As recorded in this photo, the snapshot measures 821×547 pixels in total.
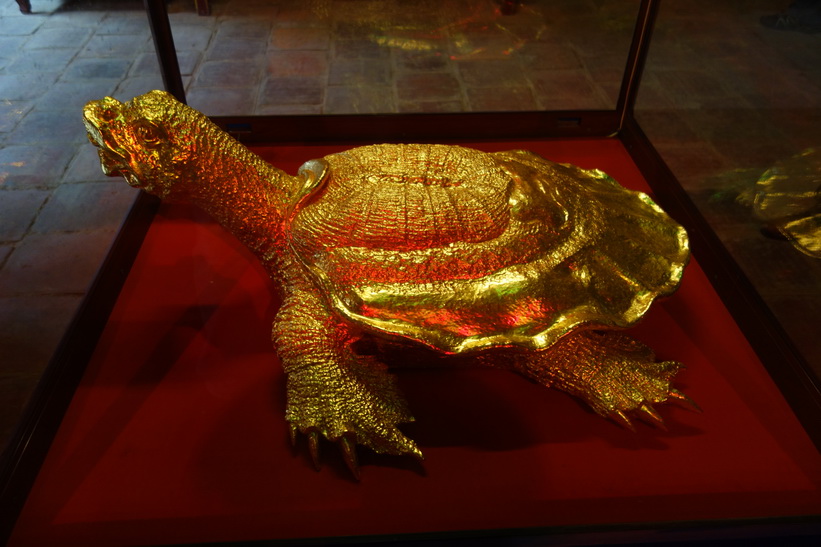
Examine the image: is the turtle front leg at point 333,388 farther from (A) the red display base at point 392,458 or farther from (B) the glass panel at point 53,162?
(B) the glass panel at point 53,162

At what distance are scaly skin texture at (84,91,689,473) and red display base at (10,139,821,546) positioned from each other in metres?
0.07

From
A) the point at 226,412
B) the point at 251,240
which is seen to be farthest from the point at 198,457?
the point at 251,240

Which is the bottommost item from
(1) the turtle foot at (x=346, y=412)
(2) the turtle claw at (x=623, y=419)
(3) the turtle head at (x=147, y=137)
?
(2) the turtle claw at (x=623, y=419)

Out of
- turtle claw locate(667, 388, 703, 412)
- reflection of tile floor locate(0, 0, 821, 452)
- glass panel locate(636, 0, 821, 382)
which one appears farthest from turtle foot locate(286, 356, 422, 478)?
glass panel locate(636, 0, 821, 382)

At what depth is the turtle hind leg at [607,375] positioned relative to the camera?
1.30 m

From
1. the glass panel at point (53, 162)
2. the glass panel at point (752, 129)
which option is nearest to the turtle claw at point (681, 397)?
the glass panel at point (752, 129)

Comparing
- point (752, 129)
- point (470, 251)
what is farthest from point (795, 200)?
point (470, 251)

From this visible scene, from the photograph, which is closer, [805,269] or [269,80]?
[805,269]

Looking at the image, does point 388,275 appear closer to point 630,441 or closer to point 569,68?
point 630,441

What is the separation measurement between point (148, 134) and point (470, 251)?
Result: 2.51 ft

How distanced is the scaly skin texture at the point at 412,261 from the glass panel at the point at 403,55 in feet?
3.24

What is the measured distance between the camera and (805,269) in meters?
1.71

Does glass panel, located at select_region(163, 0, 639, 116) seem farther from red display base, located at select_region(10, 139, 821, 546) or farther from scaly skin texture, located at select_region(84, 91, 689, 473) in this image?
red display base, located at select_region(10, 139, 821, 546)

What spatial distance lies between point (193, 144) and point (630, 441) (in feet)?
3.93
